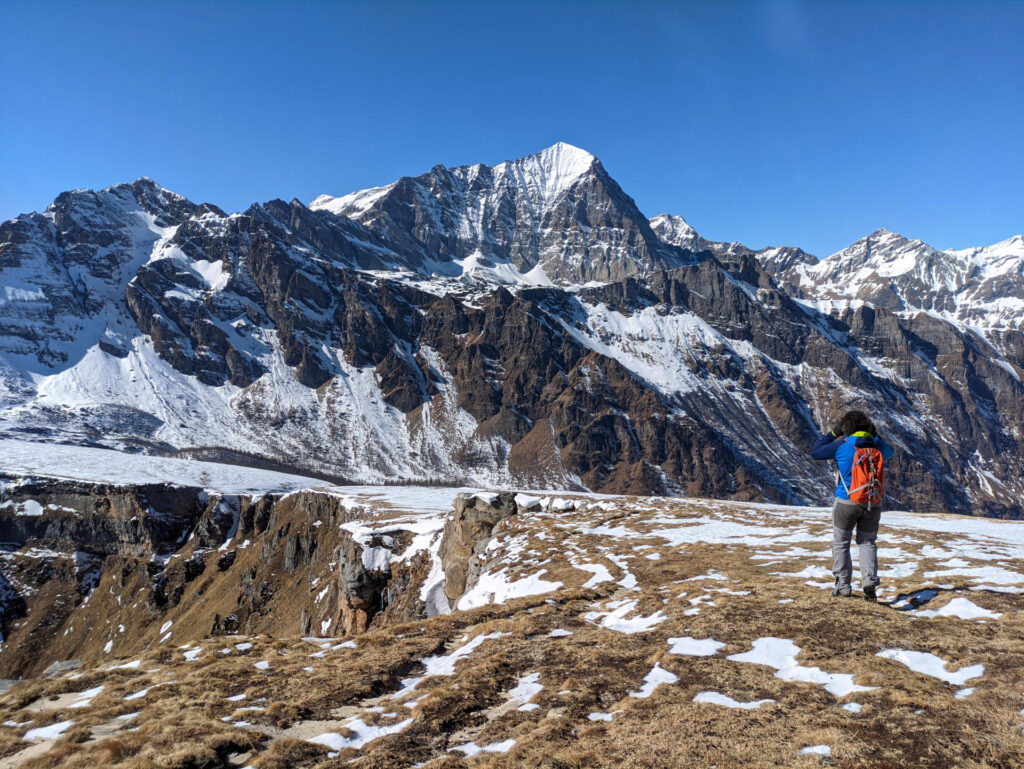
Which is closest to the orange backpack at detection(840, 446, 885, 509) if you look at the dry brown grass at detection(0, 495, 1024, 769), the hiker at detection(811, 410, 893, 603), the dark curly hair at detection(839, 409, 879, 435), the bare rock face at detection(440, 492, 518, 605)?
the hiker at detection(811, 410, 893, 603)

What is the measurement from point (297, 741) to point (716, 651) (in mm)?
8623

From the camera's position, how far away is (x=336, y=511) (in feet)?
246

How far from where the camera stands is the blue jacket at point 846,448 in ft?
41.2

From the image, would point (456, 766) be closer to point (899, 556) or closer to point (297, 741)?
point (297, 741)

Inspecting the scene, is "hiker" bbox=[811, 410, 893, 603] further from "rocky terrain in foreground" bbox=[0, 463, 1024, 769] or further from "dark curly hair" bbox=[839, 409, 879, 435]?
"rocky terrain in foreground" bbox=[0, 463, 1024, 769]

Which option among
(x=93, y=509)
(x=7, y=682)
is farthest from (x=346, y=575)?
(x=93, y=509)

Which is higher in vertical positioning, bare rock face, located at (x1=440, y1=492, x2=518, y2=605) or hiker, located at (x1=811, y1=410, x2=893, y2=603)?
hiker, located at (x1=811, y1=410, x2=893, y2=603)

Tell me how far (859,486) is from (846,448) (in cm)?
104

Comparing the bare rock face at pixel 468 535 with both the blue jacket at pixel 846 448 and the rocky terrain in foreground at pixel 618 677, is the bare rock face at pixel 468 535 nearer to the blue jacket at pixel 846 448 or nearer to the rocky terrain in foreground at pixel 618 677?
the rocky terrain in foreground at pixel 618 677

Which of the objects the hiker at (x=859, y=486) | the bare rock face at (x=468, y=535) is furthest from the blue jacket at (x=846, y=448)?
the bare rock face at (x=468, y=535)

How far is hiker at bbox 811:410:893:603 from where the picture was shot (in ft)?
40.4

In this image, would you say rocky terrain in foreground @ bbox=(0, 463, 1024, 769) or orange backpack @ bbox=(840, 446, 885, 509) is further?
orange backpack @ bbox=(840, 446, 885, 509)

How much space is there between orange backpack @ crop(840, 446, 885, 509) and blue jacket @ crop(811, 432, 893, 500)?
0.30 ft

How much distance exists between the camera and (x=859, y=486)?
40.3ft
